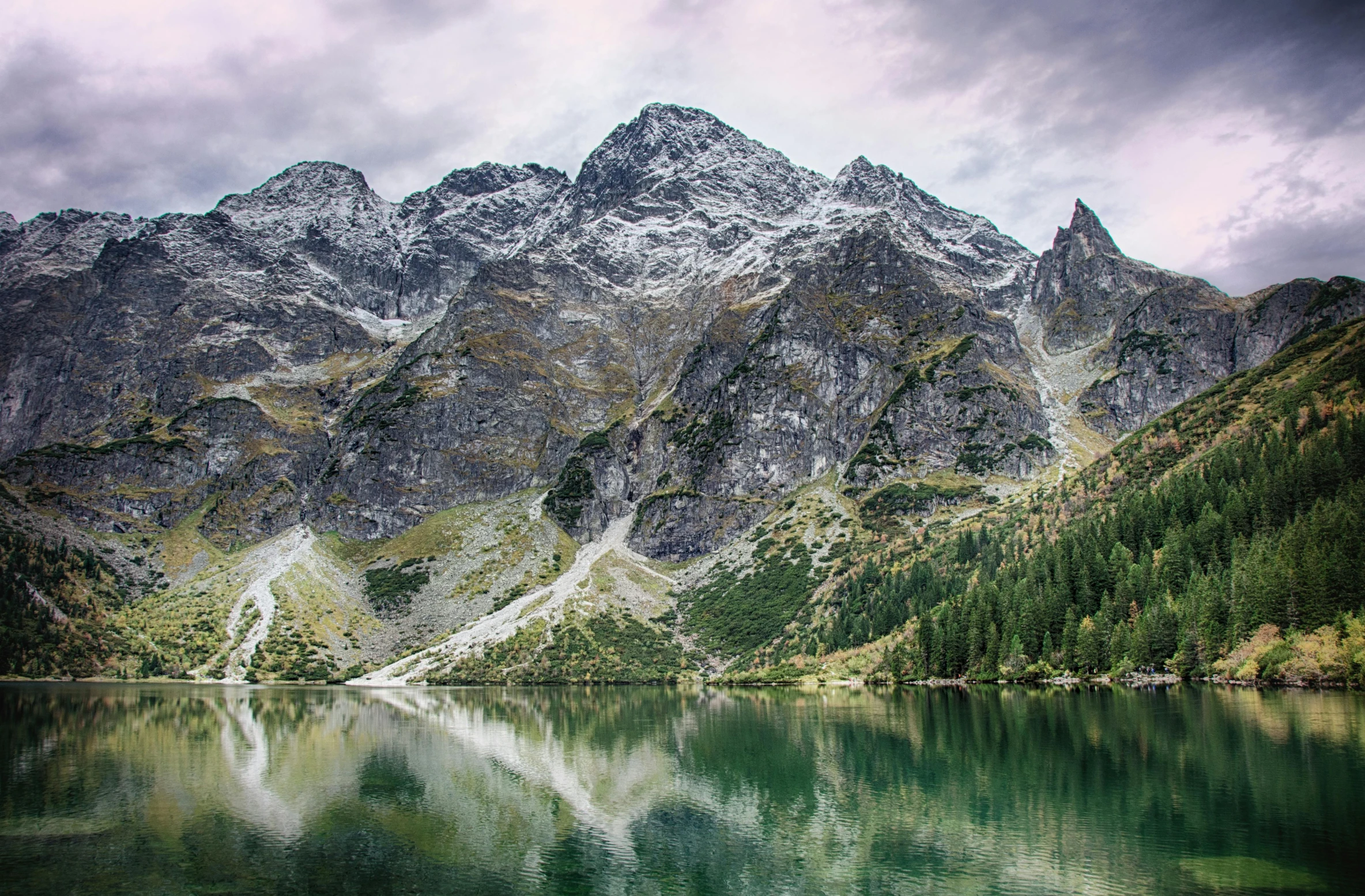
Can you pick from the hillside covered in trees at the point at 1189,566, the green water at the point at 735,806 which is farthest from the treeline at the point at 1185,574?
the green water at the point at 735,806

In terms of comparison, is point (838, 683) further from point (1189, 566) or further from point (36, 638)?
point (36, 638)

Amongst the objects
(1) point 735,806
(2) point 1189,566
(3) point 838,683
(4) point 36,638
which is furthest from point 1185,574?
(4) point 36,638

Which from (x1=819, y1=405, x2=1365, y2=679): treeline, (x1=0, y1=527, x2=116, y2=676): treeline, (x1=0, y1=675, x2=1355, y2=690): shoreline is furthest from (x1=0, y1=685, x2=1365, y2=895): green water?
(x1=0, y1=527, x2=116, y2=676): treeline

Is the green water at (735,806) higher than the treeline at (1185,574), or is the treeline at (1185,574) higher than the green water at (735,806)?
the treeline at (1185,574)

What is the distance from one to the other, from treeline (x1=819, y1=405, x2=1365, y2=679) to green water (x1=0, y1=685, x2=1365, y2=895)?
12.6m

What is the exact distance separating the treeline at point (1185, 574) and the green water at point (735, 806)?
12622mm

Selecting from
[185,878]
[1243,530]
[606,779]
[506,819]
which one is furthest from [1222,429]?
[185,878]

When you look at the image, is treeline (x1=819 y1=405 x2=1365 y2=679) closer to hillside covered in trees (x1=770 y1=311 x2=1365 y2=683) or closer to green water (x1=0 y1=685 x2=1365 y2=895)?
hillside covered in trees (x1=770 y1=311 x2=1365 y2=683)

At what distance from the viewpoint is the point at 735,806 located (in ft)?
151

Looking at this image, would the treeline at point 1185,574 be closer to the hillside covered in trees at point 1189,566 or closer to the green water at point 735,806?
the hillside covered in trees at point 1189,566

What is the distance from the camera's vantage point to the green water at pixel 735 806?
31859 mm

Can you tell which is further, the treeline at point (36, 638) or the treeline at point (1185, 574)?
the treeline at point (36, 638)

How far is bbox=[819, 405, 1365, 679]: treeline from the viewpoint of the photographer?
86.3m

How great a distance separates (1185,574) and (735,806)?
8938 cm
